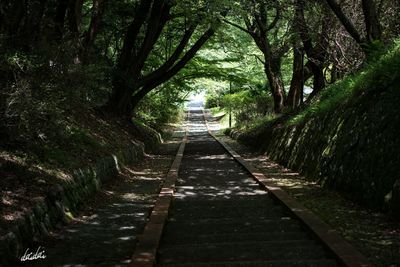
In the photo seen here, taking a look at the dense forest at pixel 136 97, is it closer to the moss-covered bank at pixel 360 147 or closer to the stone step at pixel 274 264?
the moss-covered bank at pixel 360 147

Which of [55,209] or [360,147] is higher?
[360,147]

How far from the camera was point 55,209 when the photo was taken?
624 centimetres

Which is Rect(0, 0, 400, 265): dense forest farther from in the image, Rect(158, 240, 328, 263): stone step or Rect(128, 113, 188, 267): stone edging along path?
Rect(158, 240, 328, 263): stone step

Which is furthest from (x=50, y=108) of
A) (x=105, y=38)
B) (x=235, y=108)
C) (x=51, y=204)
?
(x=235, y=108)

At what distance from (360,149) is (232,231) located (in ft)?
8.62

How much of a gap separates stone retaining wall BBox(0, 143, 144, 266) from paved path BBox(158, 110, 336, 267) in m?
1.45

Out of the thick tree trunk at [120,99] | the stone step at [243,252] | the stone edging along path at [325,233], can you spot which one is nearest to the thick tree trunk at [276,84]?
the thick tree trunk at [120,99]

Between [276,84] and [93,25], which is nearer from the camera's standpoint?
[93,25]

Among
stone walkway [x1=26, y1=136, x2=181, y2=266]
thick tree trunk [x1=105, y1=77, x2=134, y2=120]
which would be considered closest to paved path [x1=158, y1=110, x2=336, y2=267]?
stone walkway [x1=26, y1=136, x2=181, y2=266]

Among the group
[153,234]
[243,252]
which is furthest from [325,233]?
[153,234]

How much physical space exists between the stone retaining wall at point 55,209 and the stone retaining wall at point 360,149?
4.32m

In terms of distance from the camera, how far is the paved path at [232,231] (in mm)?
4914

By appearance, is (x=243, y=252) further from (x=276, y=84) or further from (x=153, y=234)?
(x=276, y=84)

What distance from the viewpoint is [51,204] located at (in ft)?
20.1
